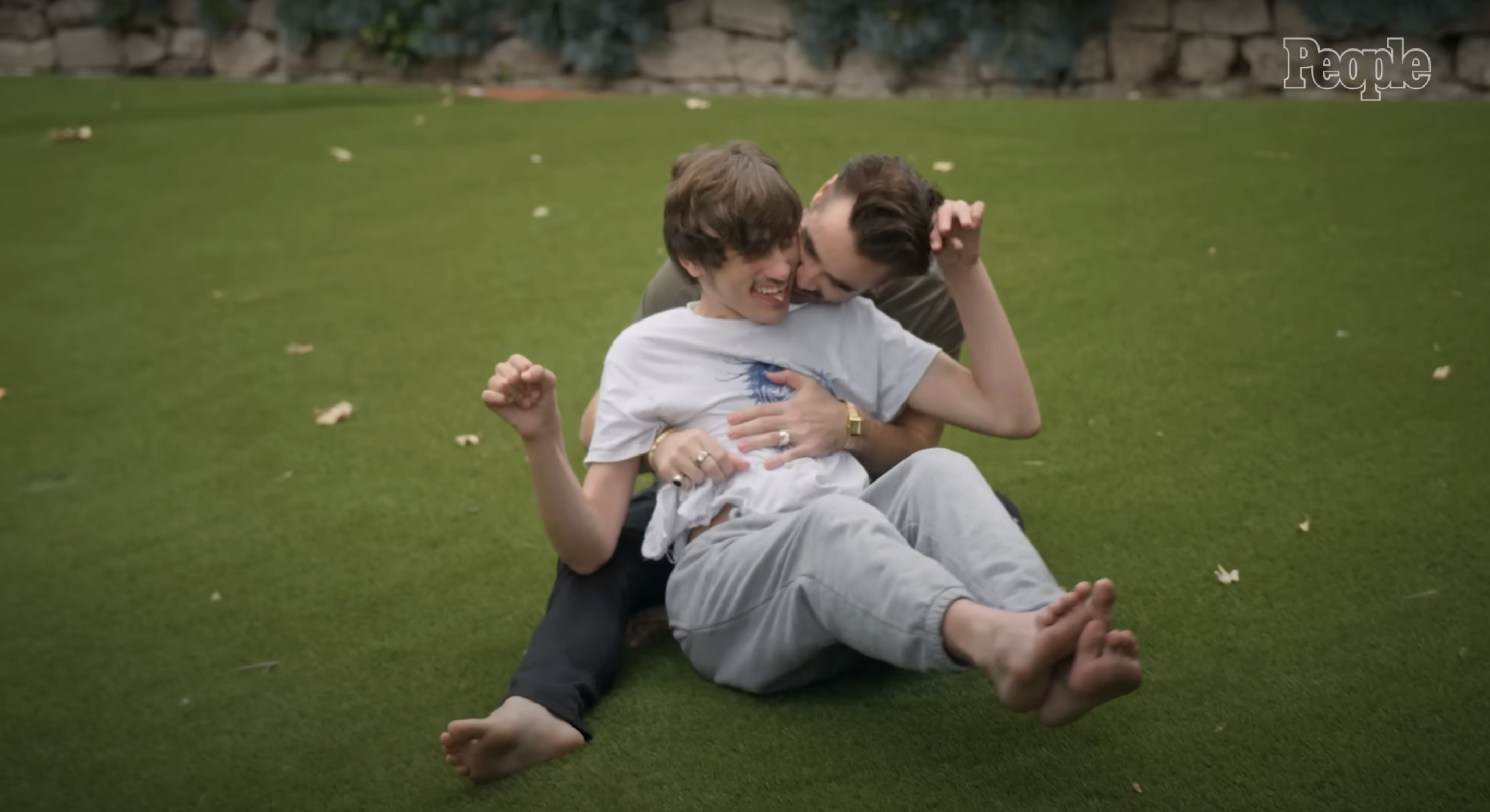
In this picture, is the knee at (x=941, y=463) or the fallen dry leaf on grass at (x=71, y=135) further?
the fallen dry leaf on grass at (x=71, y=135)

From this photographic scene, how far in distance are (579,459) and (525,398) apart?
160cm

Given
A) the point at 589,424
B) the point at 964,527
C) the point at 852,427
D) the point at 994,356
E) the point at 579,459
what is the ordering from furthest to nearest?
the point at 579,459, the point at 589,424, the point at 852,427, the point at 994,356, the point at 964,527

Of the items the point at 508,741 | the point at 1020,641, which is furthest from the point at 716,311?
the point at 1020,641

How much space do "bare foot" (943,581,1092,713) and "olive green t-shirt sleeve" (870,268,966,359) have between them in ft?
3.44

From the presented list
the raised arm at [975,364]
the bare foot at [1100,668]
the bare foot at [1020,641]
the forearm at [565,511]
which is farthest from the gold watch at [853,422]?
the bare foot at [1100,668]

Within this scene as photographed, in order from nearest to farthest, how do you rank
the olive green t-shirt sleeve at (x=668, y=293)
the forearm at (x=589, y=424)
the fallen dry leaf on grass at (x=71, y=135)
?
the forearm at (x=589, y=424) < the olive green t-shirt sleeve at (x=668, y=293) < the fallen dry leaf on grass at (x=71, y=135)

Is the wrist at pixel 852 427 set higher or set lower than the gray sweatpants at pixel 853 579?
higher

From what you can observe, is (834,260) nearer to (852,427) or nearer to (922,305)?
(852,427)

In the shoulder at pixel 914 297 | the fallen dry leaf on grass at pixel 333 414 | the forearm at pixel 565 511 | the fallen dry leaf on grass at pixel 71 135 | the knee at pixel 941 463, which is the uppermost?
the shoulder at pixel 914 297

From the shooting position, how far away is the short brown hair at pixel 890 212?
86.1 inches

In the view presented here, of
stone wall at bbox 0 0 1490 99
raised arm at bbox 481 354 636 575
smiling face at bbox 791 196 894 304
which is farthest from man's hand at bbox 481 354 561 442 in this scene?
stone wall at bbox 0 0 1490 99

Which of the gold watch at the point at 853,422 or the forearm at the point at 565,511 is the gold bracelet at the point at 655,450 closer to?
the forearm at the point at 565,511

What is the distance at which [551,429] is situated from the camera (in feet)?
7.00

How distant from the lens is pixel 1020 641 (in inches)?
68.6
